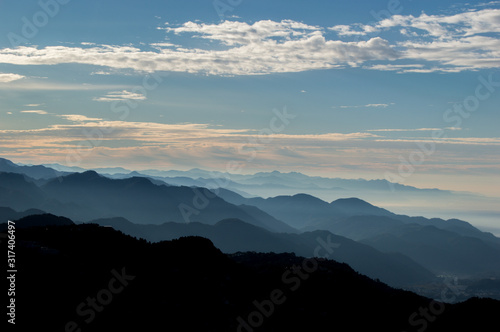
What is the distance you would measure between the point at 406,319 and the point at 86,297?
Result: 65.7 metres

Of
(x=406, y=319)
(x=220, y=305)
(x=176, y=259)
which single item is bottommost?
(x=406, y=319)

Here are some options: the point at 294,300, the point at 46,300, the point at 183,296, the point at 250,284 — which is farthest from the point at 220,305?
the point at 46,300

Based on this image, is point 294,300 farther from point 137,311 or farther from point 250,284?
point 137,311

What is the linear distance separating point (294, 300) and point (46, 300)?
47677 mm

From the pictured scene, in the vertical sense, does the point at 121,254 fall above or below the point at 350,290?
above

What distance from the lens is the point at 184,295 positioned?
76.0m

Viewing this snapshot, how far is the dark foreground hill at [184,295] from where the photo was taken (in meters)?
65.7

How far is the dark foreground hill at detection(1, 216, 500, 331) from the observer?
65688mm

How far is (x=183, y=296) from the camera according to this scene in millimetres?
75625

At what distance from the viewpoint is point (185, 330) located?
68.4 meters

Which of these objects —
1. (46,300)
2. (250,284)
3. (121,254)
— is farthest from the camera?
(250,284)

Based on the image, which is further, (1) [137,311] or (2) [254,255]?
(2) [254,255]

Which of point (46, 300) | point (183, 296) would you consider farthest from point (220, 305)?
point (46, 300)

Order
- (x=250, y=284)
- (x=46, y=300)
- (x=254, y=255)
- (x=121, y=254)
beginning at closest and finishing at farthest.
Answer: (x=46, y=300)
(x=121, y=254)
(x=250, y=284)
(x=254, y=255)
